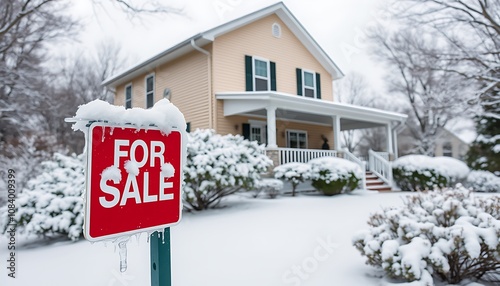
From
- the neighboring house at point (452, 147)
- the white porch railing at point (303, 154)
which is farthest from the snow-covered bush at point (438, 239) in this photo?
the neighboring house at point (452, 147)

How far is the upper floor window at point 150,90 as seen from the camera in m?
14.2

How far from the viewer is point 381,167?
13156mm

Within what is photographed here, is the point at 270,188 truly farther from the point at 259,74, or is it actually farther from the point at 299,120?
the point at 299,120

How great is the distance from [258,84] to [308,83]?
121 inches

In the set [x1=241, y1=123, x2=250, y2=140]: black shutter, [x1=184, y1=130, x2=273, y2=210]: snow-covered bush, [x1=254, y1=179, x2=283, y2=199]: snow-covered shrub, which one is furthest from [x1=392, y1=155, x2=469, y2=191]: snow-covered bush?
[x1=184, y1=130, x2=273, y2=210]: snow-covered bush

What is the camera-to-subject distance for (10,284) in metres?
→ 3.41

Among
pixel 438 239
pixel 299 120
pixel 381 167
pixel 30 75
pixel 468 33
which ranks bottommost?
pixel 438 239

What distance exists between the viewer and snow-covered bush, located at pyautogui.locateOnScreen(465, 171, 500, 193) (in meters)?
11.8

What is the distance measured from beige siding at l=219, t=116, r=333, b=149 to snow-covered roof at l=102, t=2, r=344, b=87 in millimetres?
2874

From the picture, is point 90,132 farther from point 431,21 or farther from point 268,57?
point 431,21

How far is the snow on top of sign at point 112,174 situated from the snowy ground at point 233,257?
7.15ft

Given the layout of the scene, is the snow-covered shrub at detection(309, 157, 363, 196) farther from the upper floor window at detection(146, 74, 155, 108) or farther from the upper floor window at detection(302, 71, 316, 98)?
the upper floor window at detection(146, 74, 155, 108)

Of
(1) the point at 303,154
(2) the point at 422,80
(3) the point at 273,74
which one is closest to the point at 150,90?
(3) the point at 273,74

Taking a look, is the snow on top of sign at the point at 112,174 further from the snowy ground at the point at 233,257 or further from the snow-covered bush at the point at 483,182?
the snow-covered bush at the point at 483,182
